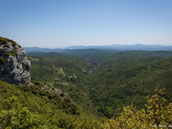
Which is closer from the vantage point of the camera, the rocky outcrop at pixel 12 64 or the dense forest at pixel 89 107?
the dense forest at pixel 89 107

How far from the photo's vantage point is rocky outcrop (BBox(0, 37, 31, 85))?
164ft

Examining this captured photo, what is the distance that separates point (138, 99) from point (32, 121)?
10587 cm

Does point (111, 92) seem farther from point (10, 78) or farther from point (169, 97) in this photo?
point (10, 78)

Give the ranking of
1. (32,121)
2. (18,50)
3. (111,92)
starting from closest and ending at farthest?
(32,121)
(18,50)
(111,92)

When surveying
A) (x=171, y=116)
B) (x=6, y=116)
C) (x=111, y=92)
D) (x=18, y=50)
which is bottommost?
(x=111, y=92)

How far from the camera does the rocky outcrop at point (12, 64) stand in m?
49.9

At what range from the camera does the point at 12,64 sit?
5284cm

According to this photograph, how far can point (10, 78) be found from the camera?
51969mm

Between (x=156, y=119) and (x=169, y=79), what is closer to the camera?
(x=156, y=119)

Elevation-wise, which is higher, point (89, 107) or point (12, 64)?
point (12, 64)

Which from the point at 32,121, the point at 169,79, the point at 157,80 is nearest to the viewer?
the point at 32,121

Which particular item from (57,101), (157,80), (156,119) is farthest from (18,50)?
(157,80)

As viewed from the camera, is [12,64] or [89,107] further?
[89,107]

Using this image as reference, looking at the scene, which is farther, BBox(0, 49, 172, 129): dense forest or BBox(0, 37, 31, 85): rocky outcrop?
BBox(0, 37, 31, 85): rocky outcrop
